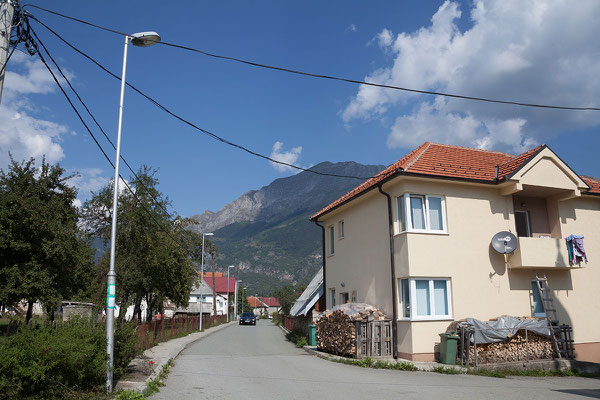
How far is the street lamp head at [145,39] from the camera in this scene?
11.3m

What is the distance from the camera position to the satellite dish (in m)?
17.1

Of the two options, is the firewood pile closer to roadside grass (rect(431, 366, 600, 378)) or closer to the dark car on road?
roadside grass (rect(431, 366, 600, 378))

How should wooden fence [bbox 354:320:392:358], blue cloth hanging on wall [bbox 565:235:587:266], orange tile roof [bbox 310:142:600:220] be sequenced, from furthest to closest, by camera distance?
blue cloth hanging on wall [bbox 565:235:587:266] < orange tile roof [bbox 310:142:600:220] < wooden fence [bbox 354:320:392:358]

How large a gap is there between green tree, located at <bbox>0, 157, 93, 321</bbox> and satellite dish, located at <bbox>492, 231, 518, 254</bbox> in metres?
16.8

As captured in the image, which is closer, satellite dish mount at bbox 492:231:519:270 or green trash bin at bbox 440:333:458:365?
green trash bin at bbox 440:333:458:365

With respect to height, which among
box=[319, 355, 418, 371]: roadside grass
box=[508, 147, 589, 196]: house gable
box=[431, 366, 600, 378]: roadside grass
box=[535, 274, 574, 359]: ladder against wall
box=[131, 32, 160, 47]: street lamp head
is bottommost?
box=[431, 366, 600, 378]: roadside grass

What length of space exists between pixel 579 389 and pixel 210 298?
85521 mm

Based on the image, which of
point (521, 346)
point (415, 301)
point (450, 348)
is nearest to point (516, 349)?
point (521, 346)

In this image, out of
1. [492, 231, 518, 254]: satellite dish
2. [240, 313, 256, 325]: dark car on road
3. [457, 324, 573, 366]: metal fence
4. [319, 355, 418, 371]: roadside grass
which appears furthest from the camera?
[240, 313, 256, 325]: dark car on road

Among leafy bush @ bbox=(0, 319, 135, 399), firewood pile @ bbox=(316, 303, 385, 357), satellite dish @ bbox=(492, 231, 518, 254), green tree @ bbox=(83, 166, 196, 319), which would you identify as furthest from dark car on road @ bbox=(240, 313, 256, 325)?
leafy bush @ bbox=(0, 319, 135, 399)

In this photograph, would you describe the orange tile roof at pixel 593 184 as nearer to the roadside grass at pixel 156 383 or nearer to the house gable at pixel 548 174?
the house gable at pixel 548 174

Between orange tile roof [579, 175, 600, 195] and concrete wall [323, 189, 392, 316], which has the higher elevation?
orange tile roof [579, 175, 600, 195]

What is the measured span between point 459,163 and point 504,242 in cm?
353

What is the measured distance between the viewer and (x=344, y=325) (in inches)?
682
